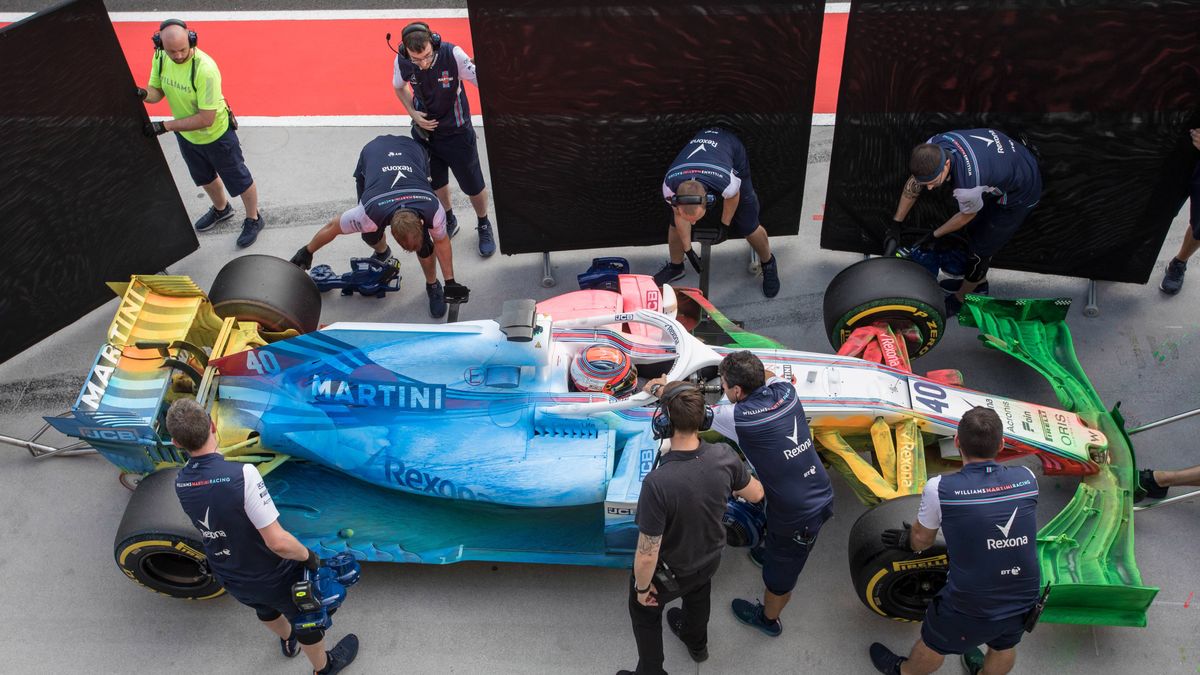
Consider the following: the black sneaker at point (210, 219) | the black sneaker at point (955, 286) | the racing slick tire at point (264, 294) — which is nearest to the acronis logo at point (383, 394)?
the racing slick tire at point (264, 294)

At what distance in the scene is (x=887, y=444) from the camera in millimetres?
5145

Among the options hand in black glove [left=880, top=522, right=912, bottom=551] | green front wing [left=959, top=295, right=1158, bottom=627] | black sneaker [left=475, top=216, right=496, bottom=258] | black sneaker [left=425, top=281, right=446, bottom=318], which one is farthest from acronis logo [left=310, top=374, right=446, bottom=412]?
green front wing [left=959, top=295, right=1158, bottom=627]

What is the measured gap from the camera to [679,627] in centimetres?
500

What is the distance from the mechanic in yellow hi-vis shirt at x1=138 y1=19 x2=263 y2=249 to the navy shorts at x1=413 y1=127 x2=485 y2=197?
138cm

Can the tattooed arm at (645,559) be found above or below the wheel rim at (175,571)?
above

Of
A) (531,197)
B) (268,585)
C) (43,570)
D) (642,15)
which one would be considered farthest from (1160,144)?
(43,570)

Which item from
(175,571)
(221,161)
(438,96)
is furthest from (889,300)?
(221,161)

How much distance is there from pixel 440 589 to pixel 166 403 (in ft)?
5.75

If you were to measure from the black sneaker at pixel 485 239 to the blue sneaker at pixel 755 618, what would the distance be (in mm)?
3458

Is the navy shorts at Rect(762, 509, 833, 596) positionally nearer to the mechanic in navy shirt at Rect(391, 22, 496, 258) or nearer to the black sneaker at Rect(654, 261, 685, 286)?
the black sneaker at Rect(654, 261, 685, 286)

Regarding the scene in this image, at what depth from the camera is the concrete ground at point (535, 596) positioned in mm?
5055

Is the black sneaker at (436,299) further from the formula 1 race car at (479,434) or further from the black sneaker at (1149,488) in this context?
the black sneaker at (1149,488)

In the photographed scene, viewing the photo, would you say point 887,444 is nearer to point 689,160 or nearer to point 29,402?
point 689,160

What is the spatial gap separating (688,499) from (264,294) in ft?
10.5
